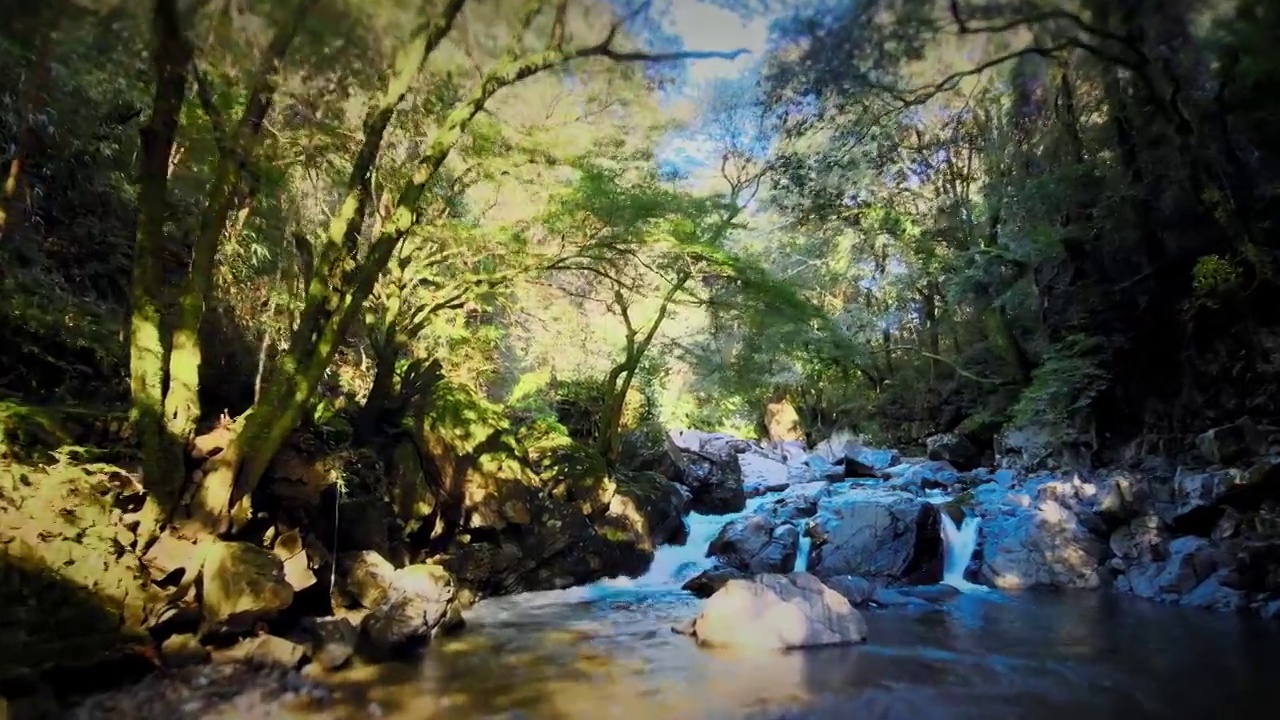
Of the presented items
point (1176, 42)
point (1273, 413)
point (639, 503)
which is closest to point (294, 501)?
point (639, 503)

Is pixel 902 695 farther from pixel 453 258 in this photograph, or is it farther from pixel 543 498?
pixel 453 258

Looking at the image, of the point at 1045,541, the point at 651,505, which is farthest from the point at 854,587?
the point at 651,505

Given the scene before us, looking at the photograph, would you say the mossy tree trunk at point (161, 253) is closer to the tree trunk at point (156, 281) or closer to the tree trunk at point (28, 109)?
the tree trunk at point (156, 281)

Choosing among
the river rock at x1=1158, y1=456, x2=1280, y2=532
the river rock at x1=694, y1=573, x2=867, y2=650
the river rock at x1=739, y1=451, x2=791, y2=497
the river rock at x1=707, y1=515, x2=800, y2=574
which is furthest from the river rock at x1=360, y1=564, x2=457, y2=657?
the river rock at x1=739, y1=451, x2=791, y2=497

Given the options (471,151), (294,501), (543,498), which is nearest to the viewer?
(294,501)

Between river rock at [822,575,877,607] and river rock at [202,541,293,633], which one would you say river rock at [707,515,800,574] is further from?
river rock at [202,541,293,633]

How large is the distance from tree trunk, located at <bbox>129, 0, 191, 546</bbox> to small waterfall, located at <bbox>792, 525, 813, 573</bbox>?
6.52m

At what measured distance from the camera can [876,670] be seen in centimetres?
528

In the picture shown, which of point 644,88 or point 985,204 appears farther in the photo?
point 985,204

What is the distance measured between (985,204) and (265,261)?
11.4m

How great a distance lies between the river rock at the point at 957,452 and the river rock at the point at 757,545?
545 cm

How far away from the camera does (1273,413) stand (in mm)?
8219

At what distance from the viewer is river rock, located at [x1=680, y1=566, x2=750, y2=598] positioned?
26.6 feet

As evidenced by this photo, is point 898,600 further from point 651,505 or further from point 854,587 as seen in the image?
point 651,505
